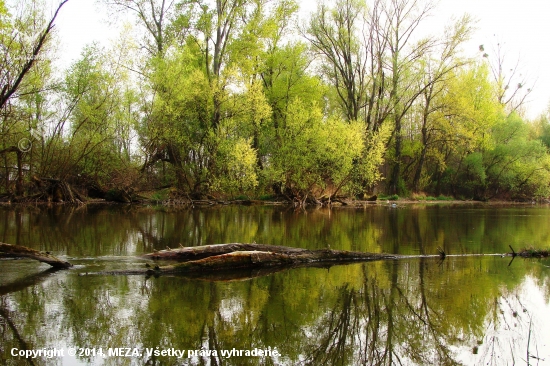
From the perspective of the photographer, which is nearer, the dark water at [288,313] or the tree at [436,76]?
the dark water at [288,313]

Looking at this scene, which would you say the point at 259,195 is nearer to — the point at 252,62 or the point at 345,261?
the point at 252,62

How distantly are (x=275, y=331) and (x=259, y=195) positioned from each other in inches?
1189

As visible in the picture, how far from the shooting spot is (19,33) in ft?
69.2

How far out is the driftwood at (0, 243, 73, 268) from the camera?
30.5ft

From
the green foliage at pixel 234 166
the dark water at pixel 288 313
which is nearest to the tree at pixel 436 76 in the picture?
the green foliage at pixel 234 166

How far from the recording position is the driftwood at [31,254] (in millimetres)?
9289

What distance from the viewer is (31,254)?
30.5 ft

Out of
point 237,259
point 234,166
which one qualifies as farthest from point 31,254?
point 234,166

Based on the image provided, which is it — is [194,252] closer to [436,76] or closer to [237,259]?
[237,259]

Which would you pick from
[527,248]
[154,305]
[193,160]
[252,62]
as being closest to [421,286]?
[154,305]

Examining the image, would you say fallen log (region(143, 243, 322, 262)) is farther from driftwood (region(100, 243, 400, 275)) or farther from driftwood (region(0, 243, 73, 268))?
driftwood (region(0, 243, 73, 268))

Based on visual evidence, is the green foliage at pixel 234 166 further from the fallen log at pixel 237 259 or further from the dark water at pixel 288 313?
the fallen log at pixel 237 259

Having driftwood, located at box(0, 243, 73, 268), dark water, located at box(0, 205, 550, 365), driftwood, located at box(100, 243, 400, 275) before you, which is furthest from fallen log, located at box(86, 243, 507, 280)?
driftwood, located at box(0, 243, 73, 268)

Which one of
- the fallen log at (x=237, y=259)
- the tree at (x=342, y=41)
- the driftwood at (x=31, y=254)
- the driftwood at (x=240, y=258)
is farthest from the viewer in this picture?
the tree at (x=342, y=41)
